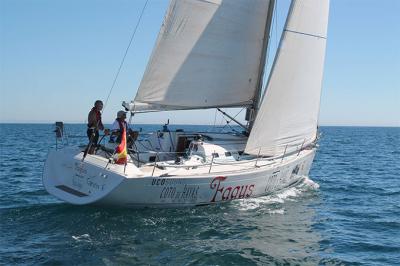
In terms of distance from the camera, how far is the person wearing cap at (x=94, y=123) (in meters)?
11.8

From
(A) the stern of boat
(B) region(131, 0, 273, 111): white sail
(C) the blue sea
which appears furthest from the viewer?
(B) region(131, 0, 273, 111): white sail

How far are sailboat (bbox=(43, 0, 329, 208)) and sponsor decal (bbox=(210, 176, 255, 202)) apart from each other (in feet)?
0.12

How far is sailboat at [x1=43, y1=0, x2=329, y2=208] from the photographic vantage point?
12094 millimetres

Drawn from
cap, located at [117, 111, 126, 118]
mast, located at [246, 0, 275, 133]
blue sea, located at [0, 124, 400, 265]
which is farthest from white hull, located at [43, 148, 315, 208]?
mast, located at [246, 0, 275, 133]

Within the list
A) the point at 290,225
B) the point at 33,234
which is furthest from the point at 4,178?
the point at 290,225

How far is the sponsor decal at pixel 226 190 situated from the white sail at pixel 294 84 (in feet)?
4.39

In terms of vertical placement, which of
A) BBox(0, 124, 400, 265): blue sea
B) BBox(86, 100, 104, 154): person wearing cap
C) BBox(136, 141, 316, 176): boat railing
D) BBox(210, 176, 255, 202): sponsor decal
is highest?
BBox(86, 100, 104, 154): person wearing cap

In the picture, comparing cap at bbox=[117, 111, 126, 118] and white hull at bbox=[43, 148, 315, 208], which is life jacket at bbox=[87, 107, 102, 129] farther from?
white hull at bbox=[43, 148, 315, 208]

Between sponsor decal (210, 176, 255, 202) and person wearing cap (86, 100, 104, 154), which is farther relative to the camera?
person wearing cap (86, 100, 104, 154)

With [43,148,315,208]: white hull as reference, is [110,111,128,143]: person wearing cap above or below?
above

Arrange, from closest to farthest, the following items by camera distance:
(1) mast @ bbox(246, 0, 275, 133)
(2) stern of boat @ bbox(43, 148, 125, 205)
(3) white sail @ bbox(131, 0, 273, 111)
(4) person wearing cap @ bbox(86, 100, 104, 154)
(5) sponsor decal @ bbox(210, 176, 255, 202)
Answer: (2) stern of boat @ bbox(43, 148, 125, 205), (5) sponsor decal @ bbox(210, 176, 255, 202), (4) person wearing cap @ bbox(86, 100, 104, 154), (3) white sail @ bbox(131, 0, 273, 111), (1) mast @ bbox(246, 0, 275, 133)

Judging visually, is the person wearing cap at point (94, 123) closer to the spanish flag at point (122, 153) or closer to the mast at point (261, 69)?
the spanish flag at point (122, 153)

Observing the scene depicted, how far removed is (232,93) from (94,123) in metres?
4.74

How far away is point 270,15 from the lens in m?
14.2
